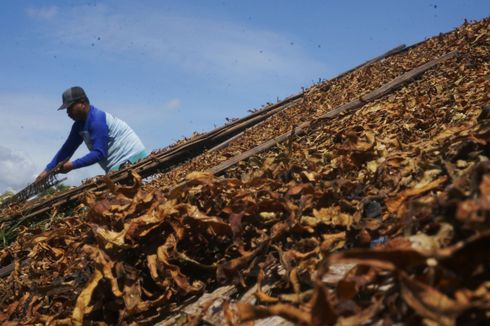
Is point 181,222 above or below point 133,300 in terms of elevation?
above

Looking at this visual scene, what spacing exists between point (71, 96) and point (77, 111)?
0.84ft

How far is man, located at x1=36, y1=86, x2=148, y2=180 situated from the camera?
6.75 m

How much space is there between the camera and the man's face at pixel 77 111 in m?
6.82

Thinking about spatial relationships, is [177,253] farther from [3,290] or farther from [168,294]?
[3,290]

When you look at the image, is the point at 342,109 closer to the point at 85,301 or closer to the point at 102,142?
the point at 85,301

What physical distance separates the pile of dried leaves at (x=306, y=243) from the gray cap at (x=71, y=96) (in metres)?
4.53

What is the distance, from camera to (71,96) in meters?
Answer: 6.79

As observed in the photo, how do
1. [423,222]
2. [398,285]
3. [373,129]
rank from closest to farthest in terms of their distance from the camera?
[398,285]
[423,222]
[373,129]

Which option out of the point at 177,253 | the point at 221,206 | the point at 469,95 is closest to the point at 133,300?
the point at 177,253

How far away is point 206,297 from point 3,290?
1637 millimetres

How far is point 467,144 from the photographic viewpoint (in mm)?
1803

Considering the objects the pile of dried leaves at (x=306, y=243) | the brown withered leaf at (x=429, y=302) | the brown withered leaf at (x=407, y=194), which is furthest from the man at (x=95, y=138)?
the brown withered leaf at (x=429, y=302)

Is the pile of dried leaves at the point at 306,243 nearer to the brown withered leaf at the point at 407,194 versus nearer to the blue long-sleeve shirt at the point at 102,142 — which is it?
the brown withered leaf at the point at 407,194

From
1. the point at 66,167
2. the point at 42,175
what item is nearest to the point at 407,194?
the point at 66,167
